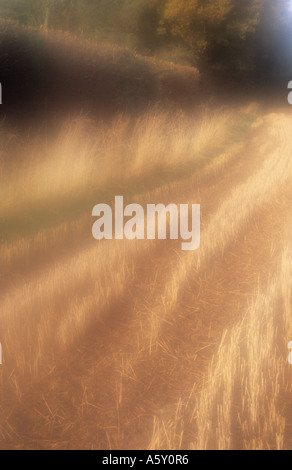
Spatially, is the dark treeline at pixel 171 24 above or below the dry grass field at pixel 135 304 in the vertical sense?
above

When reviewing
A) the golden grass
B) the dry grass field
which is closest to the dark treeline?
the dry grass field

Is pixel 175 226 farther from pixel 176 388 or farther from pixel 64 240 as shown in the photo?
pixel 176 388

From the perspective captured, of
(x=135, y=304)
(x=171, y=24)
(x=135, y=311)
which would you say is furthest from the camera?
(x=171, y=24)

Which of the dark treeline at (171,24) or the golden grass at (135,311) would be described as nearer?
the golden grass at (135,311)

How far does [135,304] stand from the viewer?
17.1ft

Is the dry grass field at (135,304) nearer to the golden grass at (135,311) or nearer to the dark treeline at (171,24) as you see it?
the golden grass at (135,311)

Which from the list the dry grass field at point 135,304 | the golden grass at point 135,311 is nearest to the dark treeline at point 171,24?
the dry grass field at point 135,304

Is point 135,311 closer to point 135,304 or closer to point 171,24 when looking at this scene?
point 135,304

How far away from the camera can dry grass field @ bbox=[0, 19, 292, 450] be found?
356cm

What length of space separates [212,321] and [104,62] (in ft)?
21.3

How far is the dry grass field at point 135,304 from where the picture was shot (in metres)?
3.56

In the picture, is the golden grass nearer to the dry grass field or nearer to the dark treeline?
the dry grass field

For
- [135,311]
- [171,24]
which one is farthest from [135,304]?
[171,24]
